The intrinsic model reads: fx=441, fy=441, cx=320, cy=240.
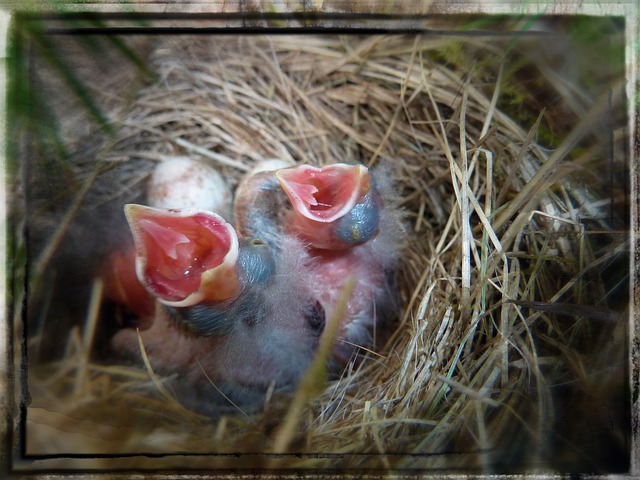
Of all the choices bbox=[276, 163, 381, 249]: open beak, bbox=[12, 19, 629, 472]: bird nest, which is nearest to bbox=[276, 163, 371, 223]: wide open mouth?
bbox=[276, 163, 381, 249]: open beak

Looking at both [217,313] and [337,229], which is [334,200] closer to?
[337,229]

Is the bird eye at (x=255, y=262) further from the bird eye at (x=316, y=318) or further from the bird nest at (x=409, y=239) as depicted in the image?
the bird nest at (x=409, y=239)

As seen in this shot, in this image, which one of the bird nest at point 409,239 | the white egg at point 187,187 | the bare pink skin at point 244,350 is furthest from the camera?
the white egg at point 187,187

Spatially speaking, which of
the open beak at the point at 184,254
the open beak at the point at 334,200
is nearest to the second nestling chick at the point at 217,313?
the open beak at the point at 184,254

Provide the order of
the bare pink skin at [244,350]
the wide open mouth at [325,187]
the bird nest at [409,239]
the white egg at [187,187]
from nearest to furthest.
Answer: the bird nest at [409,239] → the wide open mouth at [325,187] → the bare pink skin at [244,350] → the white egg at [187,187]

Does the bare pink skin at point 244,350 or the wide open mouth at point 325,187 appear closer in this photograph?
the wide open mouth at point 325,187

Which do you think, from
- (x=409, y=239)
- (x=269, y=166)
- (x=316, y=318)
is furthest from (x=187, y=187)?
(x=409, y=239)

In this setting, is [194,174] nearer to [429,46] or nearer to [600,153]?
[429,46]
